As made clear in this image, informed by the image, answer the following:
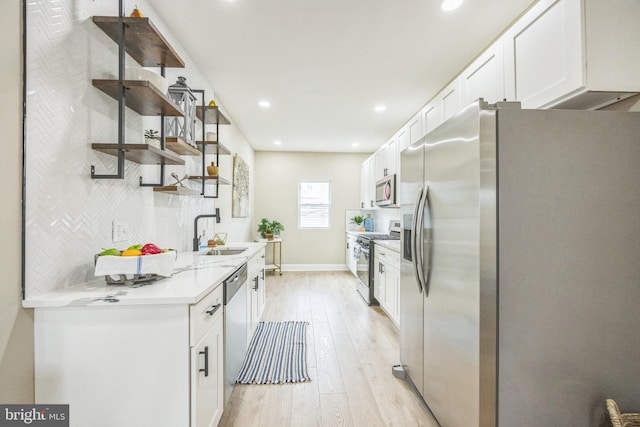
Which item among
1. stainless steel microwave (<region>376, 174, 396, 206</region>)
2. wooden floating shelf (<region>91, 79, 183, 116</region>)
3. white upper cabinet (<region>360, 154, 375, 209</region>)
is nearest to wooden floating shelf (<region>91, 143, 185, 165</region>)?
wooden floating shelf (<region>91, 79, 183, 116</region>)

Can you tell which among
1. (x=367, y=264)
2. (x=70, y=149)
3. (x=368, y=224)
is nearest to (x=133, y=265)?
(x=70, y=149)

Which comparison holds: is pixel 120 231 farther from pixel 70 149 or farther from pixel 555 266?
pixel 555 266

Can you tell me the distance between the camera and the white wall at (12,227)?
105 cm

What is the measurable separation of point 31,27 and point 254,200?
18.1 ft

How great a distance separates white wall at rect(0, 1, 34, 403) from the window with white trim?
569 cm

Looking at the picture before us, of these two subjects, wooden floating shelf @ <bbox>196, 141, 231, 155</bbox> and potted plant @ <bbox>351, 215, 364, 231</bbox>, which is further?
potted plant @ <bbox>351, 215, 364, 231</bbox>

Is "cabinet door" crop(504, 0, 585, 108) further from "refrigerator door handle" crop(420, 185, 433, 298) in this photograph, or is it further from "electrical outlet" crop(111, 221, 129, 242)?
"electrical outlet" crop(111, 221, 129, 242)

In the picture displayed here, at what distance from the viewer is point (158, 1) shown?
6.68 ft

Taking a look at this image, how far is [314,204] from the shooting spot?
268 inches

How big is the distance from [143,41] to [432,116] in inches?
102

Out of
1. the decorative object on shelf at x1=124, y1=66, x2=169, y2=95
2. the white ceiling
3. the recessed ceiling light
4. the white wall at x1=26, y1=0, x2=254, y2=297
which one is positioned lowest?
the white wall at x1=26, y1=0, x2=254, y2=297

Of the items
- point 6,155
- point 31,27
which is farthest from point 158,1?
point 6,155

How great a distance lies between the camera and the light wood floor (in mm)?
1854

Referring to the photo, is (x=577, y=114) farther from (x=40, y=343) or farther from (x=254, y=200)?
(x=254, y=200)
